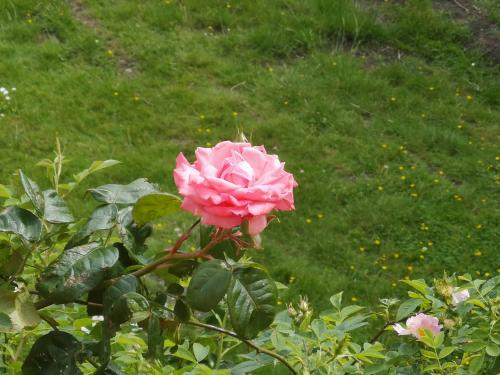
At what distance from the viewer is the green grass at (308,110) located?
456 centimetres

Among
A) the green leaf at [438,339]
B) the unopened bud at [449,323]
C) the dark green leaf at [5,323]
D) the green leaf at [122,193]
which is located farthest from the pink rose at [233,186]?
the unopened bud at [449,323]

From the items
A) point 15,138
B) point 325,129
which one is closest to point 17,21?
point 15,138

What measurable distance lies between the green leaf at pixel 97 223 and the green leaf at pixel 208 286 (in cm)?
21

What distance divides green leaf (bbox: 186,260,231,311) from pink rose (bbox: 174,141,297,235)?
85mm

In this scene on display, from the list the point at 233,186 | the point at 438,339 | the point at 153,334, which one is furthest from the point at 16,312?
the point at 438,339

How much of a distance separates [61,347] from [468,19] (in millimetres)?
5602

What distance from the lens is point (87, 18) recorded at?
600 centimetres

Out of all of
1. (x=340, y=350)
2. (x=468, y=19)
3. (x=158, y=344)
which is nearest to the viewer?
(x=158, y=344)

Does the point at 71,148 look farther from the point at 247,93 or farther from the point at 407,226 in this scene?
A: the point at 407,226

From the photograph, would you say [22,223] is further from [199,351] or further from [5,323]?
[199,351]

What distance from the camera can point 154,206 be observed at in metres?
1.40

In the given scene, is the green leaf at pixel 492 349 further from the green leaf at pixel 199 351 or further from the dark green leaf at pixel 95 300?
the dark green leaf at pixel 95 300

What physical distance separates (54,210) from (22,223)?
0.07m

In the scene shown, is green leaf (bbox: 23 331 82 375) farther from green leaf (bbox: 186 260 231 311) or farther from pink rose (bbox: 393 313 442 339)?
pink rose (bbox: 393 313 442 339)
